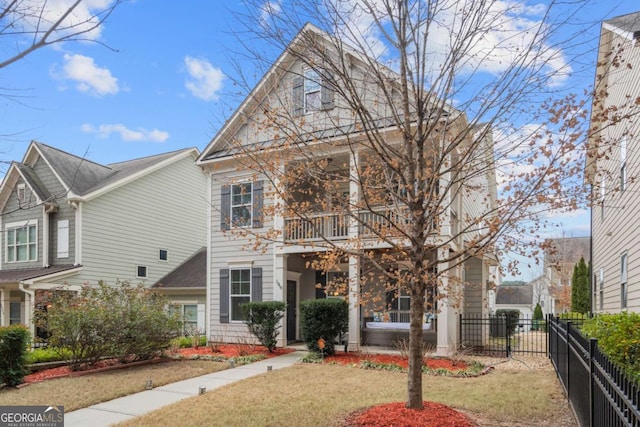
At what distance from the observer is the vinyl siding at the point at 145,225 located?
17516 millimetres

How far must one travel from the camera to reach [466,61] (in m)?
5.76

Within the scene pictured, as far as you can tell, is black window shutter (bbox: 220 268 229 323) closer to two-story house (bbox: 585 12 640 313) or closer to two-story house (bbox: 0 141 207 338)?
two-story house (bbox: 0 141 207 338)

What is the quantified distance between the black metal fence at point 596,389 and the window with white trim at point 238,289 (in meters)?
9.74

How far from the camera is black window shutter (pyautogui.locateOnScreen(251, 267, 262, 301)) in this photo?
551 inches

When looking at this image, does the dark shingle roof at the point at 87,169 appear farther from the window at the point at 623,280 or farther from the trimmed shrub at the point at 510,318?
the window at the point at 623,280

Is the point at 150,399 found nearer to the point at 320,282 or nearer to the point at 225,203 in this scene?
the point at 225,203

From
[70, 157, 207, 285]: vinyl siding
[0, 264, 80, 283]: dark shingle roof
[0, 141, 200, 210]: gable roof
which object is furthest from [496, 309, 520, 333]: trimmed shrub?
[0, 141, 200, 210]: gable roof

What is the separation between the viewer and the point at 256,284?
14.1 m

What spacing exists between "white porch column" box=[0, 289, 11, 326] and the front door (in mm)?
11304

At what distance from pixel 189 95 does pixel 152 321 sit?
521 cm

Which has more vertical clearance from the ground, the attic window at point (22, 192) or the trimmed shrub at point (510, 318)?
the attic window at point (22, 192)

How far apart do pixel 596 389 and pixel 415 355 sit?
6.36 feet

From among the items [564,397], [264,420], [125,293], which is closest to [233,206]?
[125,293]

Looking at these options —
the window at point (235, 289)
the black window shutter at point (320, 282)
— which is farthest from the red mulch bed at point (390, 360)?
the window at point (235, 289)
